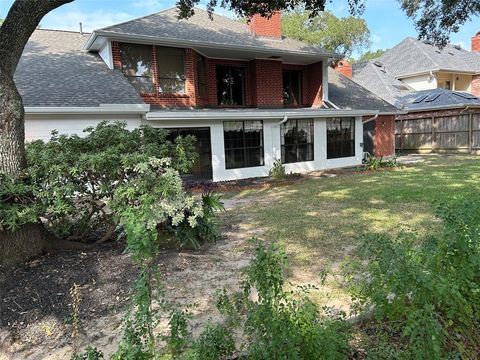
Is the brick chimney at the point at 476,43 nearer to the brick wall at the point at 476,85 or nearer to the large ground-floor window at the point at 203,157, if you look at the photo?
A: the brick wall at the point at 476,85

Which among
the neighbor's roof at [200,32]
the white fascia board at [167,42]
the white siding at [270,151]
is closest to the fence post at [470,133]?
the white siding at [270,151]

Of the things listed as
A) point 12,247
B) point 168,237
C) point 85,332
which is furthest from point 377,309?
point 12,247

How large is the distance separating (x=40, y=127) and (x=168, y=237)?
22.0 feet

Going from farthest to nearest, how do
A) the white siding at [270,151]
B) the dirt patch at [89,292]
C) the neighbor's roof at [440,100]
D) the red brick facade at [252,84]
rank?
the neighbor's roof at [440,100] < the red brick facade at [252,84] < the white siding at [270,151] < the dirt patch at [89,292]

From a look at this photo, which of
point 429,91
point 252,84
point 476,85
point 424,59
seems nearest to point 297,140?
point 252,84

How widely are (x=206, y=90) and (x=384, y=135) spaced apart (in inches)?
390

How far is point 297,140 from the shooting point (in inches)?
587

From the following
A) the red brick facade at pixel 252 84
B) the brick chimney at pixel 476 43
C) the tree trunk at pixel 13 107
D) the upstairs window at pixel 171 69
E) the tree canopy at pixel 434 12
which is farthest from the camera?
the brick chimney at pixel 476 43

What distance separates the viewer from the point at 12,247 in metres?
4.30

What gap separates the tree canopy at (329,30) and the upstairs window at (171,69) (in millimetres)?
33935

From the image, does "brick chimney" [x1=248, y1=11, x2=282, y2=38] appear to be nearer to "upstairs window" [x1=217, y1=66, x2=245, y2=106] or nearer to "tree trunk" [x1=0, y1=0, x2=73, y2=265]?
"upstairs window" [x1=217, y1=66, x2=245, y2=106]

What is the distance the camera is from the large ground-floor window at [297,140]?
14.6 meters

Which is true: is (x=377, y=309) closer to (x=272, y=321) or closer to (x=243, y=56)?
(x=272, y=321)

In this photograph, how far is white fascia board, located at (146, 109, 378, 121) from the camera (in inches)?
451
